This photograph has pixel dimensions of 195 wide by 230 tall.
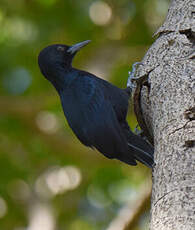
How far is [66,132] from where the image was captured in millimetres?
8234

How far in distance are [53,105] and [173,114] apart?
4.95 meters

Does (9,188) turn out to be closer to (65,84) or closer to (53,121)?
(53,121)

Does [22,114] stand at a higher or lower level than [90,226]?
higher

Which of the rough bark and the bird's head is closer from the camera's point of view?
the rough bark

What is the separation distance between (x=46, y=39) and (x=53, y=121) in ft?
4.04

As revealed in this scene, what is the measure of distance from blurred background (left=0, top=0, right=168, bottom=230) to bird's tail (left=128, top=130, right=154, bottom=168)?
11.4 ft

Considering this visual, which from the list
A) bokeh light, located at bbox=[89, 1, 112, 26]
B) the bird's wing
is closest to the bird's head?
the bird's wing

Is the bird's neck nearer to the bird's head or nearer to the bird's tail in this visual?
the bird's head

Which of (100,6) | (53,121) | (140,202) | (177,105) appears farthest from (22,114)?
(177,105)

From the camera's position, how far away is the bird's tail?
14.0 ft

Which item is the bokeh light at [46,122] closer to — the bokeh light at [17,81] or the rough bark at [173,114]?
the bokeh light at [17,81]

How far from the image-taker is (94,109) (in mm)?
4570

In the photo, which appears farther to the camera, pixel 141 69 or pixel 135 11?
pixel 135 11

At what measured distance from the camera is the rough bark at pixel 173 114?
3000 mm
